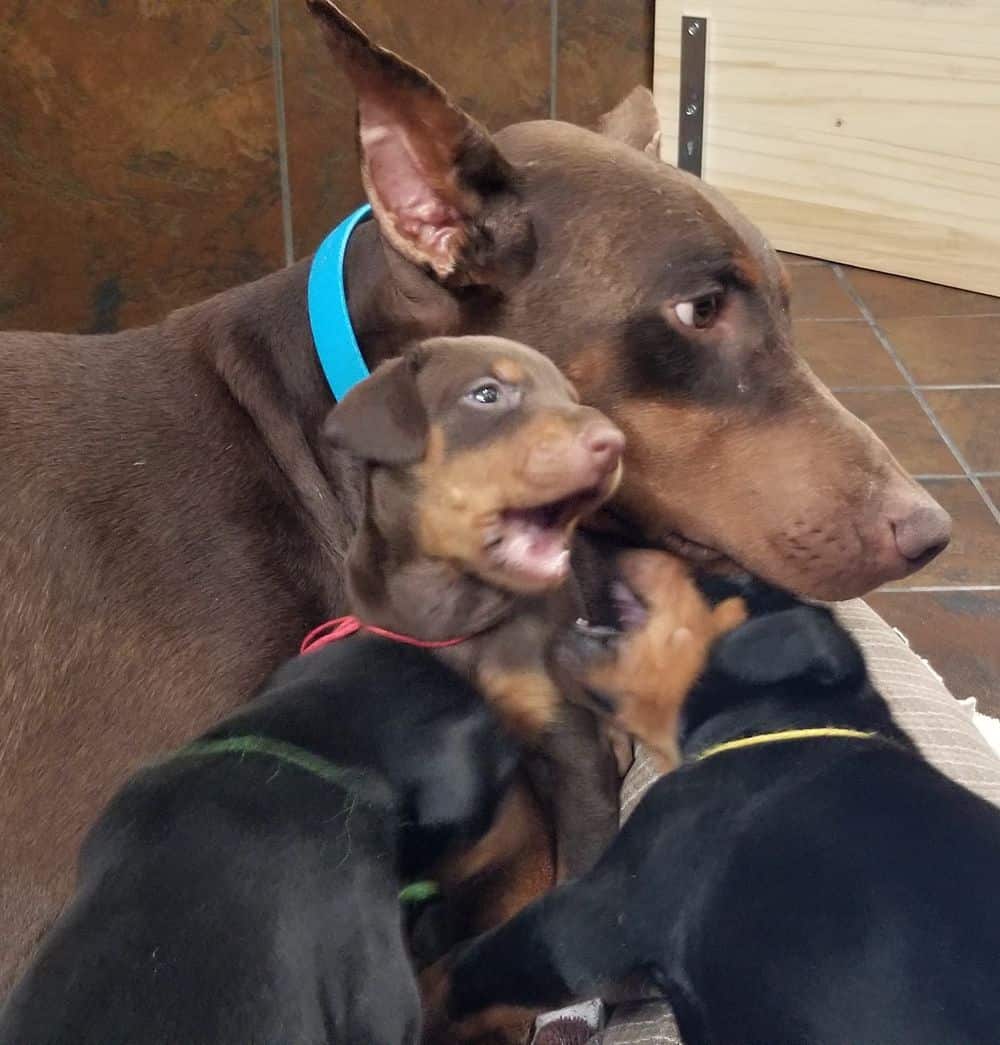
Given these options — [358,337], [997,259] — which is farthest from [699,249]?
[997,259]

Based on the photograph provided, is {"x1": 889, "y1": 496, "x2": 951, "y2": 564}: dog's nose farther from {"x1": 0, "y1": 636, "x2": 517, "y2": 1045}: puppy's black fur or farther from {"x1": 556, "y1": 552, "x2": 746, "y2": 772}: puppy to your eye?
{"x1": 0, "y1": 636, "x2": 517, "y2": 1045}: puppy's black fur

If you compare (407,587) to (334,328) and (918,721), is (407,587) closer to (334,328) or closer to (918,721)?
(334,328)

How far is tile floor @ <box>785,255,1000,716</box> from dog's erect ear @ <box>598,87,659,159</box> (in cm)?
138

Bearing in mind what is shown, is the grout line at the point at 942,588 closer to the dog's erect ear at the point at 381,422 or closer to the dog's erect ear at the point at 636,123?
the dog's erect ear at the point at 636,123

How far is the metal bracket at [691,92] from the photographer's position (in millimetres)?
4285

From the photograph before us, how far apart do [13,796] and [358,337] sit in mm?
707

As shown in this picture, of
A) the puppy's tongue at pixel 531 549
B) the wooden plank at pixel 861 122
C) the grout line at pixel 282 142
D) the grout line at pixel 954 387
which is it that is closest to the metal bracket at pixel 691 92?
the wooden plank at pixel 861 122

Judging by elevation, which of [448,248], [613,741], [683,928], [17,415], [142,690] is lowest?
[613,741]

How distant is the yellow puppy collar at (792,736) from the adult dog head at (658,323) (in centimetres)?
18

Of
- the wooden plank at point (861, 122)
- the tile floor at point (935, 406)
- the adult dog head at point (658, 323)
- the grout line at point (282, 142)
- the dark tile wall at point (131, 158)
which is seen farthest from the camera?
the wooden plank at point (861, 122)

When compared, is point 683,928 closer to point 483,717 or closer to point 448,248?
point 483,717

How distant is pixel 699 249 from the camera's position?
63.1 inches

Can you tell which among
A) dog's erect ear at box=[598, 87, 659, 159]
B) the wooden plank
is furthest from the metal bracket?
dog's erect ear at box=[598, 87, 659, 159]

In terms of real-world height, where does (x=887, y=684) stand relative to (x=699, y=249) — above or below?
below
